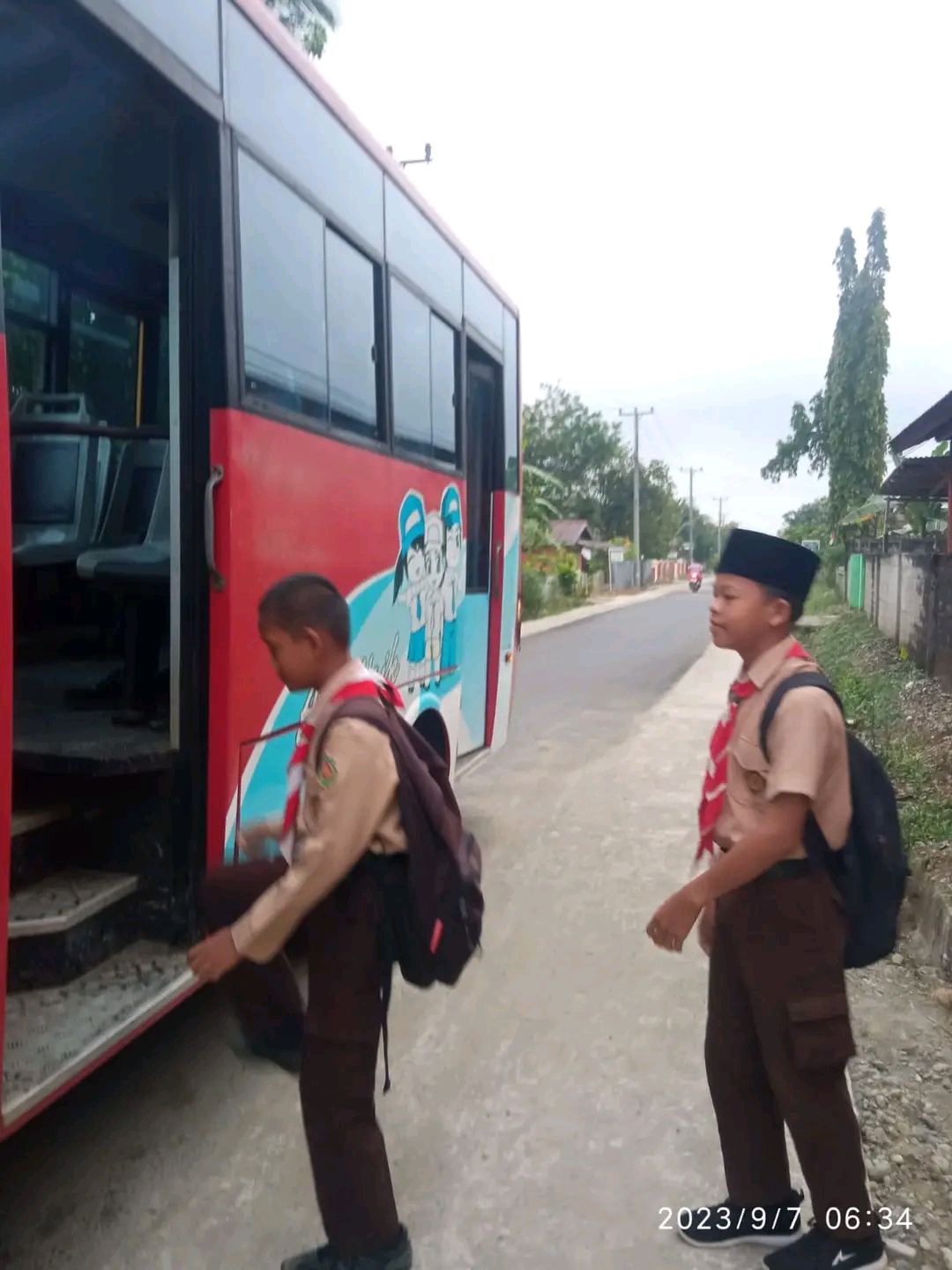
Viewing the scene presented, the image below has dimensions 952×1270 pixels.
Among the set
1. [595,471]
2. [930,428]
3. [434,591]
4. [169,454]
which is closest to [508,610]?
[434,591]

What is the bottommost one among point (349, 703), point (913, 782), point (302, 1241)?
point (302, 1241)

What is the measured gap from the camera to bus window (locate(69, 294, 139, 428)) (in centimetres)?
519

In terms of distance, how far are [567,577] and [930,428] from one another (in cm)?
2581

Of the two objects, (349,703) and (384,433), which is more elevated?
(384,433)

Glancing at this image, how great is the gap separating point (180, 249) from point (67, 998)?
2075 millimetres

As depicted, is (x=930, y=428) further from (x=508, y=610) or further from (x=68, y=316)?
(x=68, y=316)

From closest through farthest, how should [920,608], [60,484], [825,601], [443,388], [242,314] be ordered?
1. [242,314]
2. [60,484]
3. [443,388]
4. [920,608]
5. [825,601]

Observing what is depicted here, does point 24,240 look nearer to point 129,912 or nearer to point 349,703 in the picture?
point 129,912

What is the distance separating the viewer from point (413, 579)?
5262 millimetres

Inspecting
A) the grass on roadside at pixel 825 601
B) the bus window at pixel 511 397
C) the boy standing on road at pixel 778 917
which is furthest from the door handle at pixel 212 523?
the grass on roadside at pixel 825 601

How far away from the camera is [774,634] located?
270 cm

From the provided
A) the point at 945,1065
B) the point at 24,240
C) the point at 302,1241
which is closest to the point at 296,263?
the point at 24,240

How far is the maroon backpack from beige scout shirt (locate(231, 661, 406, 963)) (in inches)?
1.8

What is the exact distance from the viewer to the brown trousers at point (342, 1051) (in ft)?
8.45
